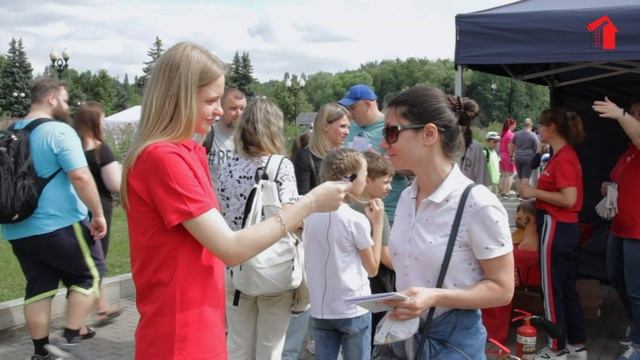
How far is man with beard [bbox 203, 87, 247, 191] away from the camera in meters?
4.83

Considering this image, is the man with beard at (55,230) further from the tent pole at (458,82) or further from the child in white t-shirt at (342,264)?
the tent pole at (458,82)

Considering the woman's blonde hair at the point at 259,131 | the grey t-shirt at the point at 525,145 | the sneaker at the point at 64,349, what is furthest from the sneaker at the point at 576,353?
the grey t-shirt at the point at 525,145

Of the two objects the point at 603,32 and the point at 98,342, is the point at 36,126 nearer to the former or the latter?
the point at 98,342

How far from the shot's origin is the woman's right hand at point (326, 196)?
208 cm

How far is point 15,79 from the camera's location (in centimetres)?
7075

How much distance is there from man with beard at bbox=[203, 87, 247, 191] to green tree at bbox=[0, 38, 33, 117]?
2466 inches

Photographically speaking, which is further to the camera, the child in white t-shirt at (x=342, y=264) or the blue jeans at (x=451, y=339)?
the child in white t-shirt at (x=342, y=264)

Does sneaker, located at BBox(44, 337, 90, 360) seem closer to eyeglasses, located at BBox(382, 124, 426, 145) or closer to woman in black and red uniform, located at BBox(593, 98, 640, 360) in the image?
eyeglasses, located at BBox(382, 124, 426, 145)

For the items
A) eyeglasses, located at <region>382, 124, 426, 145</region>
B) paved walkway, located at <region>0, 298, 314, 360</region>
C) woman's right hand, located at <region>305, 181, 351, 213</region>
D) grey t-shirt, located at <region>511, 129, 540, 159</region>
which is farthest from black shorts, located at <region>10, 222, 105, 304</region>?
grey t-shirt, located at <region>511, 129, 540, 159</region>

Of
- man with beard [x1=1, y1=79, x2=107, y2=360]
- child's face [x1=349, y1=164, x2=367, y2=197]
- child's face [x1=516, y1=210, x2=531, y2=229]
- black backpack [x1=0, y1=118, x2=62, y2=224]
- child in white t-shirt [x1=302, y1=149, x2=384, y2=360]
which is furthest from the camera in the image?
child's face [x1=516, y1=210, x2=531, y2=229]

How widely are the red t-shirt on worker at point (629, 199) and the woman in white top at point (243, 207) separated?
8.14 ft

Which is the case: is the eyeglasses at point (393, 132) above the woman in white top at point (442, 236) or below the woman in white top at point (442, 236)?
above

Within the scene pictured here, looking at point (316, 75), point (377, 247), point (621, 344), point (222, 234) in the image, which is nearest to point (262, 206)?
point (377, 247)

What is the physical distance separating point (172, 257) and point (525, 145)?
14788mm
